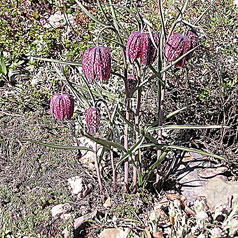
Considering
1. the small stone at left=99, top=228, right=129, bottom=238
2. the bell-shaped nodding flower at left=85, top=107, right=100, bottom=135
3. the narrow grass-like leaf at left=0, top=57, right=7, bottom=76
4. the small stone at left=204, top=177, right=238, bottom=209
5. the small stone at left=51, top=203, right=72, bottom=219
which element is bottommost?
the small stone at left=99, top=228, right=129, bottom=238

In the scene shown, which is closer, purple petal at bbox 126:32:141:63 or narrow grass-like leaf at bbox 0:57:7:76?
purple petal at bbox 126:32:141:63

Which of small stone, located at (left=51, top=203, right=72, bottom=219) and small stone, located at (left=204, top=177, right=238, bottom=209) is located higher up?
small stone, located at (left=204, top=177, right=238, bottom=209)

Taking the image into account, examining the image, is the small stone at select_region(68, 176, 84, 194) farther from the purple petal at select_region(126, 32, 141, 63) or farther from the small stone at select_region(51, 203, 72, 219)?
the purple petal at select_region(126, 32, 141, 63)

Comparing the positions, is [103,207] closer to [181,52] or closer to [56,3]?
[181,52]

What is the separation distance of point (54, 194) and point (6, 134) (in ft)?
2.37

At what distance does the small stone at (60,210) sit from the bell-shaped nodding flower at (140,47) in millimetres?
879

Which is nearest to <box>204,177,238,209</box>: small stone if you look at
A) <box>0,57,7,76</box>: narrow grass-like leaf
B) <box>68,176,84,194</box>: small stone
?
<box>68,176,84,194</box>: small stone

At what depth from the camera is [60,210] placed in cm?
165

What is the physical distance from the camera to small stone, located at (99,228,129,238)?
1550 millimetres

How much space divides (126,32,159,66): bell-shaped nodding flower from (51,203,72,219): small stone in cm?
88

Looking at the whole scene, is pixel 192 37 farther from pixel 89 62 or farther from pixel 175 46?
pixel 89 62

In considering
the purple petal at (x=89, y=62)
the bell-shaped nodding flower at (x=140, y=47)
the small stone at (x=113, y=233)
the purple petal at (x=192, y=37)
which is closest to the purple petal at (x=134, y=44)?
the bell-shaped nodding flower at (x=140, y=47)

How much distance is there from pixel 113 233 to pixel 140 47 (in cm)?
90

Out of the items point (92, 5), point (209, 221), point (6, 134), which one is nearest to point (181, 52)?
point (209, 221)
